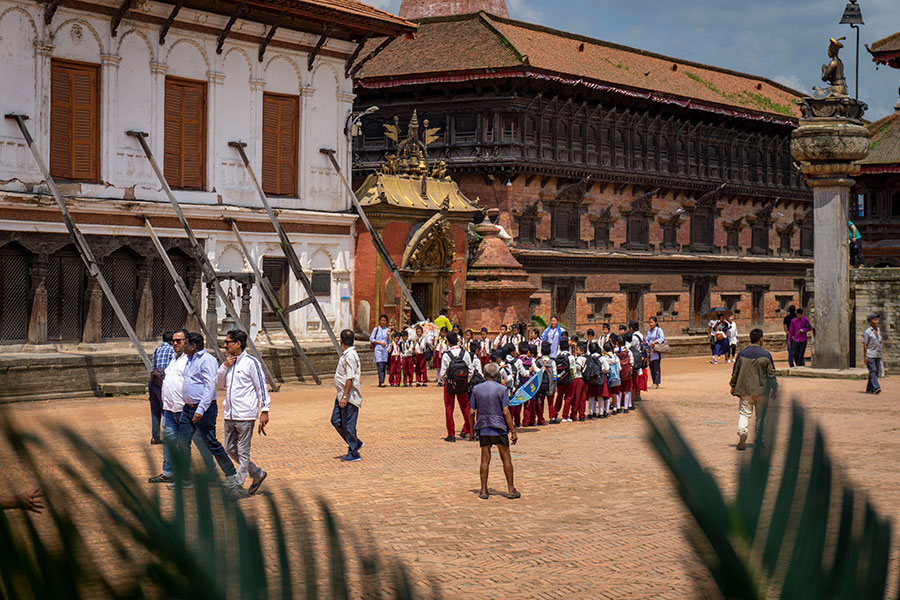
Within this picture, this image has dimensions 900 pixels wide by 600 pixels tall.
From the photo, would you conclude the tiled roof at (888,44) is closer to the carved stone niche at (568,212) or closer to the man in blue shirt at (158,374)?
the carved stone niche at (568,212)

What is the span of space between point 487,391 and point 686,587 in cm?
1250

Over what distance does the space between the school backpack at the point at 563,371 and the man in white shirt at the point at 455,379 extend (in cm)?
253

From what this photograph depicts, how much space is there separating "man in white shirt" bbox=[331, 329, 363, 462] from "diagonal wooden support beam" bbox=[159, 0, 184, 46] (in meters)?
13.4

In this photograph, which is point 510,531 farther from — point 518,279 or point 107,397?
point 518,279

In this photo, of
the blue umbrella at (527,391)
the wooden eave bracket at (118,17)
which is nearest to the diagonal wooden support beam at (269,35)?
the wooden eave bracket at (118,17)

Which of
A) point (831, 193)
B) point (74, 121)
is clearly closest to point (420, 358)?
point (74, 121)

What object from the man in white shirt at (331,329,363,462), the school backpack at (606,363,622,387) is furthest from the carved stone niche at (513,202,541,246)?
the man in white shirt at (331,329,363,462)

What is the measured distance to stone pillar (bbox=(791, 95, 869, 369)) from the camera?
29047 mm

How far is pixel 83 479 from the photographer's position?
3.56ft

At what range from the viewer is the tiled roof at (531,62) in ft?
138

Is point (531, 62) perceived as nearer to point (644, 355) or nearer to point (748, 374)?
point (644, 355)

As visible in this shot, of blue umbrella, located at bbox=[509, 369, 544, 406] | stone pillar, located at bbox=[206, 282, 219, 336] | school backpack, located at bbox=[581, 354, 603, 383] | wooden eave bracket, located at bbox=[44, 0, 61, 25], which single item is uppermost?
wooden eave bracket, located at bbox=[44, 0, 61, 25]

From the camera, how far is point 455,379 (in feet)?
58.5

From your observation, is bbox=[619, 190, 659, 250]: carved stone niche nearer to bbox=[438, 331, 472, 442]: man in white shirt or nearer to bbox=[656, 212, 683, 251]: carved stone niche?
bbox=[656, 212, 683, 251]: carved stone niche
